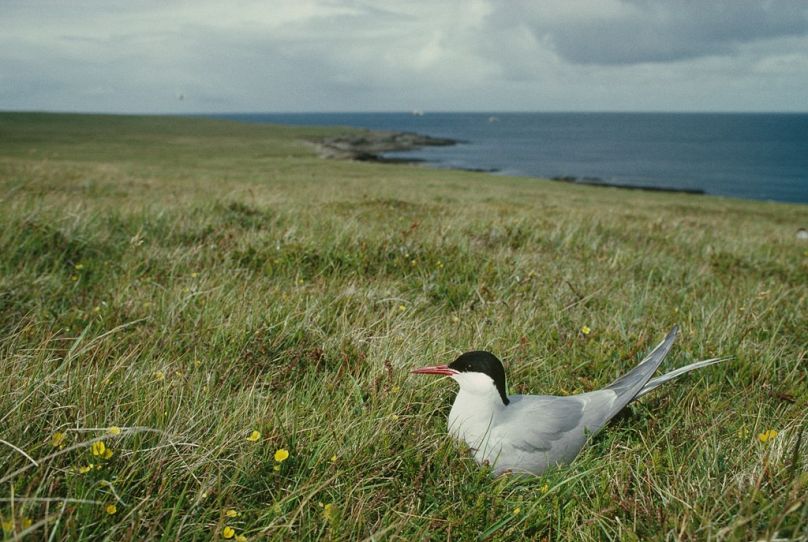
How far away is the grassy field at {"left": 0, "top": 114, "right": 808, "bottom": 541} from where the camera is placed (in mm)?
1952

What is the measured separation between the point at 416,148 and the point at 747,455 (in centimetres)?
11702

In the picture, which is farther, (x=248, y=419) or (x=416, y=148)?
(x=416, y=148)

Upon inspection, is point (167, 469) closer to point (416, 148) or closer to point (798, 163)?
point (416, 148)

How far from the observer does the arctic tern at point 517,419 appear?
2.63m

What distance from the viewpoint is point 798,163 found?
11175cm

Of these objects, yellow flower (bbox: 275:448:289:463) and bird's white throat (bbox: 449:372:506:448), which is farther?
bird's white throat (bbox: 449:372:506:448)

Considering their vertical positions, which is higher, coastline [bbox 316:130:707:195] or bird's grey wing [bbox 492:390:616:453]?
coastline [bbox 316:130:707:195]

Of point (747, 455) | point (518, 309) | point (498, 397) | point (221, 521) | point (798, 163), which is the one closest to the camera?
point (221, 521)

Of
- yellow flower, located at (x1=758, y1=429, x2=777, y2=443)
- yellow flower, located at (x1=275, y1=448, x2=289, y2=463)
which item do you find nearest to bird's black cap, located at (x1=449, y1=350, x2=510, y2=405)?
yellow flower, located at (x1=275, y1=448, x2=289, y2=463)

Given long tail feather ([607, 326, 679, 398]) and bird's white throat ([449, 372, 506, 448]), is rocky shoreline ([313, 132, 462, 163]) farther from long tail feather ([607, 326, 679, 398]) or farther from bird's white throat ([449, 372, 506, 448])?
bird's white throat ([449, 372, 506, 448])

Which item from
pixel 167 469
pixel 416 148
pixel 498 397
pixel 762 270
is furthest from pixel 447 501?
pixel 416 148

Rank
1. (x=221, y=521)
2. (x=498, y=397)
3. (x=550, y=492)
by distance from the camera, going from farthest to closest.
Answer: (x=498, y=397) → (x=550, y=492) → (x=221, y=521)

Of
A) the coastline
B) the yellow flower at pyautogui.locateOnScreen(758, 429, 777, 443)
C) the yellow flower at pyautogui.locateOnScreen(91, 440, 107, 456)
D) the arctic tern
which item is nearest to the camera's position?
the yellow flower at pyautogui.locateOnScreen(91, 440, 107, 456)

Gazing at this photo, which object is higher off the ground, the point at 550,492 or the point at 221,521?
the point at 221,521
